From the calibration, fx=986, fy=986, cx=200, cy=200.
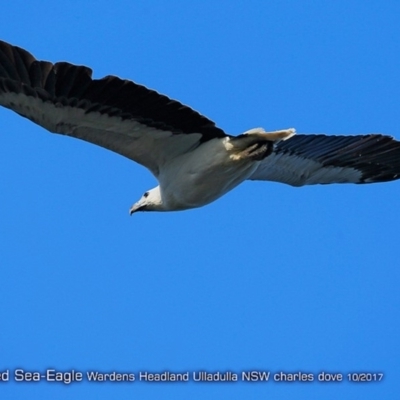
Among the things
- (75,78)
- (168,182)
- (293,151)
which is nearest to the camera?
(75,78)

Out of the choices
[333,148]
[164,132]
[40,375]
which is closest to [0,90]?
[164,132]

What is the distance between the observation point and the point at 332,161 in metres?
12.6

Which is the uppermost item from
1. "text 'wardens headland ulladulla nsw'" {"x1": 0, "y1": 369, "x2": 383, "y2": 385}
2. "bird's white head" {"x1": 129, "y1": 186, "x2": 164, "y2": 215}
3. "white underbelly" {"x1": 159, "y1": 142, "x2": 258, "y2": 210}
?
"bird's white head" {"x1": 129, "y1": 186, "x2": 164, "y2": 215}

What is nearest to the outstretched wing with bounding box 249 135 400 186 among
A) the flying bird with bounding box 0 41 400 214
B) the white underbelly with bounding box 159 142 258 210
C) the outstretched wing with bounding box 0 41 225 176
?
the flying bird with bounding box 0 41 400 214

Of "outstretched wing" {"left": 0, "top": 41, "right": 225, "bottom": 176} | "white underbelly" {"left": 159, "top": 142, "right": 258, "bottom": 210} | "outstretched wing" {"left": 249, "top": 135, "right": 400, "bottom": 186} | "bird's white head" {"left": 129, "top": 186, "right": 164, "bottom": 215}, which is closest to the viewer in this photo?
"outstretched wing" {"left": 0, "top": 41, "right": 225, "bottom": 176}

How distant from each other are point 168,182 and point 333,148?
98.3 inches

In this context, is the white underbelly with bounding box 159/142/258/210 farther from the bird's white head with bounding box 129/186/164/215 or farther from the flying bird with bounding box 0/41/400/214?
the bird's white head with bounding box 129/186/164/215

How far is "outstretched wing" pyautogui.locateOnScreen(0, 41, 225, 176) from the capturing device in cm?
947

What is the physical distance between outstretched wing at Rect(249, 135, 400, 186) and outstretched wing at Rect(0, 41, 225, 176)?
1933 mm

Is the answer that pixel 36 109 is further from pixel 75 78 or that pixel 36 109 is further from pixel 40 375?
pixel 40 375

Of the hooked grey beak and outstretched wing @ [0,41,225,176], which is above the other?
the hooked grey beak

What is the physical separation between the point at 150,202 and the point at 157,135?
158cm

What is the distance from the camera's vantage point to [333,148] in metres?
12.5

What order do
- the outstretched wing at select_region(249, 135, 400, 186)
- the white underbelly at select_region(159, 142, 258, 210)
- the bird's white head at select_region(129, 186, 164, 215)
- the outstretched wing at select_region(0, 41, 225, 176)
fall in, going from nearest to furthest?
the outstretched wing at select_region(0, 41, 225, 176)
the white underbelly at select_region(159, 142, 258, 210)
the bird's white head at select_region(129, 186, 164, 215)
the outstretched wing at select_region(249, 135, 400, 186)
